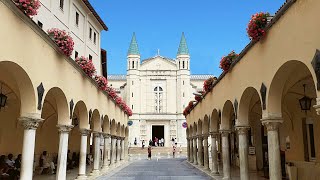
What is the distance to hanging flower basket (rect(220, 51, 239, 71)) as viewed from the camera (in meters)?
15.6

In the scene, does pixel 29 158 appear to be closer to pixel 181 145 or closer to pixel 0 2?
pixel 0 2

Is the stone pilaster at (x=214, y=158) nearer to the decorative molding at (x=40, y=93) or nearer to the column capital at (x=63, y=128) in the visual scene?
the column capital at (x=63, y=128)

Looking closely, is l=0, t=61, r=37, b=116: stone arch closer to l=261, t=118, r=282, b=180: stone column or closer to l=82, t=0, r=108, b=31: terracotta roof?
l=261, t=118, r=282, b=180: stone column

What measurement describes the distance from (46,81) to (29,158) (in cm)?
265

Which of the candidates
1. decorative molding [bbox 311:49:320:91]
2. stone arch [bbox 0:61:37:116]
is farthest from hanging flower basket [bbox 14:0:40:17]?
decorative molding [bbox 311:49:320:91]

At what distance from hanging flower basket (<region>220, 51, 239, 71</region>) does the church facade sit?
5399 centimetres

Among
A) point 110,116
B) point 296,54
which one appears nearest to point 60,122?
point 296,54

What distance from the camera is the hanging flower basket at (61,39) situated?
13070mm

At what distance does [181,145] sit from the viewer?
68688 millimetres

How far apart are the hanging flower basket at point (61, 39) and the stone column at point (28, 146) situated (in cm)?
330

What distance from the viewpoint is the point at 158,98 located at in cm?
7244

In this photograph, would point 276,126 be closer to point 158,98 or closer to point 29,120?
point 29,120

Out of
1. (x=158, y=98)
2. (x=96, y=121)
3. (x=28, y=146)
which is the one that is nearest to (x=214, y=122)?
(x=96, y=121)

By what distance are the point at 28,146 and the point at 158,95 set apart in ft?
202
